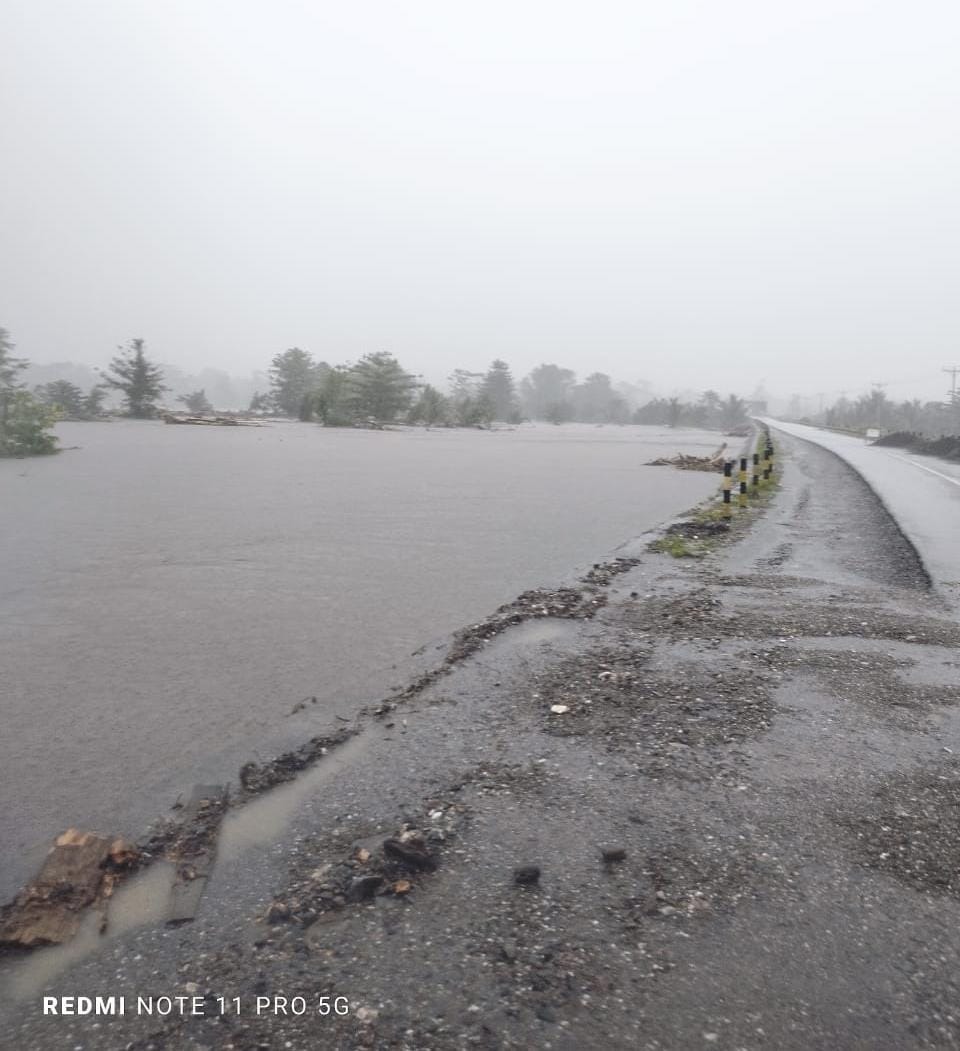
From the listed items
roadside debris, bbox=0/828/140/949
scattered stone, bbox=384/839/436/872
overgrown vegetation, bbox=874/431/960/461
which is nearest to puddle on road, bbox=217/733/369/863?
roadside debris, bbox=0/828/140/949

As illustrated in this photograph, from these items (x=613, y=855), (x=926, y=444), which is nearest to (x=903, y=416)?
(x=926, y=444)

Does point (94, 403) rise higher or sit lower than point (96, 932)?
higher

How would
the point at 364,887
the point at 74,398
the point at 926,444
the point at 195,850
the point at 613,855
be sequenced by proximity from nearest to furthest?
the point at 364,887 → the point at 613,855 → the point at 195,850 → the point at 926,444 → the point at 74,398

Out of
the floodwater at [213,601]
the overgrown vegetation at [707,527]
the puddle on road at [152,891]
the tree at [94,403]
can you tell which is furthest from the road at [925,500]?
the tree at [94,403]

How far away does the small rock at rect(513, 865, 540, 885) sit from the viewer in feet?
8.83

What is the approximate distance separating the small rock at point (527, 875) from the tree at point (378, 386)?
4034cm

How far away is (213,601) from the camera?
6551 mm

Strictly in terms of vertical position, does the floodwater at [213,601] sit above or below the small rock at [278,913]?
below

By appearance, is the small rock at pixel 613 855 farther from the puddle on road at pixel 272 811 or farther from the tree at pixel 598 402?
the tree at pixel 598 402

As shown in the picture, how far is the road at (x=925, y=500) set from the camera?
27.4ft

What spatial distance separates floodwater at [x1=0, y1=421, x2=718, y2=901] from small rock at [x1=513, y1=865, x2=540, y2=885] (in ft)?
5.28

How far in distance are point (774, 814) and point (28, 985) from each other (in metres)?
2.79

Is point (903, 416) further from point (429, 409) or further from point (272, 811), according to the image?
point (272, 811)

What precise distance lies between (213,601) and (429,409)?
4306 centimetres
